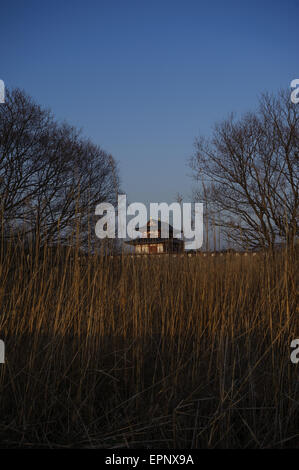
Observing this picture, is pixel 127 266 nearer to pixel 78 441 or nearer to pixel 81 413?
pixel 81 413

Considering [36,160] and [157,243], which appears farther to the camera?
[36,160]

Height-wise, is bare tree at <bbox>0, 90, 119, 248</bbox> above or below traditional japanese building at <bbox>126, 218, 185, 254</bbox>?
above

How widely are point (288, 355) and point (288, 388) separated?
5.1 inches

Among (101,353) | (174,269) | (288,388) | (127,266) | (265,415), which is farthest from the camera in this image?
(174,269)

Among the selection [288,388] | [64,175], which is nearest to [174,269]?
[288,388]

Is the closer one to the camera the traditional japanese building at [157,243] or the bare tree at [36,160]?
the traditional japanese building at [157,243]

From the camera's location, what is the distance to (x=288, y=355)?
1260mm

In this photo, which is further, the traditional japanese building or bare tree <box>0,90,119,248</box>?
bare tree <box>0,90,119,248</box>

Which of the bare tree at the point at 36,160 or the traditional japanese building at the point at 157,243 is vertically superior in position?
the bare tree at the point at 36,160

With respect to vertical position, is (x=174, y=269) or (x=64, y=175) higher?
(x=64, y=175)

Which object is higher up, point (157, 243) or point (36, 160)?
point (36, 160)

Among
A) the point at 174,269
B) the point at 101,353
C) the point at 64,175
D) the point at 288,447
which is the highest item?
the point at 64,175

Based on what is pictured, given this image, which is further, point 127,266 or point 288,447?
point 127,266
